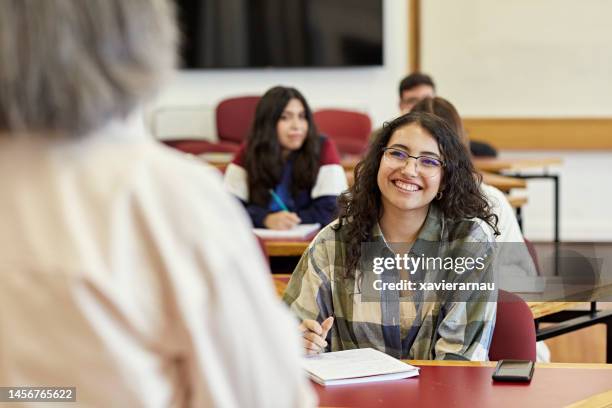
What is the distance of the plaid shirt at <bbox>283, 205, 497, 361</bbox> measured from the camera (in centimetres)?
227

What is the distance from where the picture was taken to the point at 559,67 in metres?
7.86

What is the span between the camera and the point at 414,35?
8.20 m

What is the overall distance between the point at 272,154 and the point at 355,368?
2780mm

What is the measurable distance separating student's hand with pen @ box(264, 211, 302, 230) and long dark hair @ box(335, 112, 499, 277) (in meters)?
1.66

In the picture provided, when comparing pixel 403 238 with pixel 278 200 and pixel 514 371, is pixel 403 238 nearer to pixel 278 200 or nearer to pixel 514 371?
pixel 514 371

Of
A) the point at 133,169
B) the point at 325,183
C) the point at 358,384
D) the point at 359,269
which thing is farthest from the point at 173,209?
the point at 325,183

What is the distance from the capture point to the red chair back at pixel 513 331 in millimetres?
2307

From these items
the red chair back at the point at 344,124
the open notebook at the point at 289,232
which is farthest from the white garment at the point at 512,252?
the red chair back at the point at 344,124


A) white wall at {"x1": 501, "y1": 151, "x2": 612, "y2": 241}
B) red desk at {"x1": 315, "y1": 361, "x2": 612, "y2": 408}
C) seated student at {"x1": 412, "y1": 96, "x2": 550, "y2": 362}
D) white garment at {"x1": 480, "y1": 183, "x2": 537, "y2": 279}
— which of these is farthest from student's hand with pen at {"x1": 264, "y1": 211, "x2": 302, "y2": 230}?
white wall at {"x1": 501, "y1": 151, "x2": 612, "y2": 241}

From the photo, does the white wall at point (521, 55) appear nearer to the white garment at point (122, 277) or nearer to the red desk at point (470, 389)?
the red desk at point (470, 389)

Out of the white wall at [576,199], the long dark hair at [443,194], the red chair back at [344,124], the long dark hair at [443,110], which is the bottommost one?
the white wall at [576,199]

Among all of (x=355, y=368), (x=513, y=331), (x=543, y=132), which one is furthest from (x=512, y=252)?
(x=543, y=132)

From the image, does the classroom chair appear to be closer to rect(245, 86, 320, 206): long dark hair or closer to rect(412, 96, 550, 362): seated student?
rect(245, 86, 320, 206): long dark hair

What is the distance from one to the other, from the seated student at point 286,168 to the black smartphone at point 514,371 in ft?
7.97
